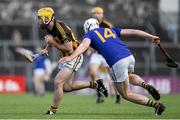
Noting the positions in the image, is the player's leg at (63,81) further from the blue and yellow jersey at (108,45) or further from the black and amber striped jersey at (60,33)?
the blue and yellow jersey at (108,45)

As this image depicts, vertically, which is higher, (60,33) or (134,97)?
(60,33)

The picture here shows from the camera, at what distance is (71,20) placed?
36531 mm

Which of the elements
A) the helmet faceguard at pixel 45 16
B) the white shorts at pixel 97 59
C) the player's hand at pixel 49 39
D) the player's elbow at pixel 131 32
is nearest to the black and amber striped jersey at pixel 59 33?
the player's hand at pixel 49 39

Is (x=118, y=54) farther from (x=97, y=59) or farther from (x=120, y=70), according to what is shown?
(x=97, y=59)

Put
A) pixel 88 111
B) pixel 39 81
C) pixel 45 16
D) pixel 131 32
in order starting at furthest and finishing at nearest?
1. pixel 39 81
2. pixel 88 111
3. pixel 45 16
4. pixel 131 32

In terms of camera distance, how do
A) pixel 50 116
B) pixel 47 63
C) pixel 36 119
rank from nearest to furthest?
1. pixel 36 119
2. pixel 50 116
3. pixel 47 63

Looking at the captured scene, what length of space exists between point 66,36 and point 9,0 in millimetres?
20812

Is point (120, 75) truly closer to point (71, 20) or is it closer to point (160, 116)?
point (160, 116)

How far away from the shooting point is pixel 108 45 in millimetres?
15570

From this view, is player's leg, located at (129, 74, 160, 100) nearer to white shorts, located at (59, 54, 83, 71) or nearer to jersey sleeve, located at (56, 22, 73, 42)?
white shorts, located at (59, 54, 83, 71)

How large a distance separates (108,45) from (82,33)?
20717 mm

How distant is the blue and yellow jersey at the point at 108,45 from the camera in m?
15.5

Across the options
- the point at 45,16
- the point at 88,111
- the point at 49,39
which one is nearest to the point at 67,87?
the point at 88,111

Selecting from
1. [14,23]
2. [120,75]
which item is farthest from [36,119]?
[14,23]
